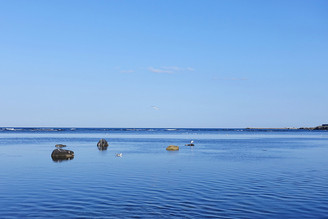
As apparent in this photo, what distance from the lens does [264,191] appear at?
23.4 m

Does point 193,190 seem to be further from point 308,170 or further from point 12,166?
point 12,166

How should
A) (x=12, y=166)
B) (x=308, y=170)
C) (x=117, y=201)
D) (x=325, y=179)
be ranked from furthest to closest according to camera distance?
(x=12, y=166) → (x=308, y=170) → (x=325, y=179) → (x=117, y=201)

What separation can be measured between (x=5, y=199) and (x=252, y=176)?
1994 centimetres

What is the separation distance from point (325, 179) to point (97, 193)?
18.9m

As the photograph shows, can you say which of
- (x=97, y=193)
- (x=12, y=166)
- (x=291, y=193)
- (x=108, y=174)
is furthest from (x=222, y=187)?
(x=12, y=166)

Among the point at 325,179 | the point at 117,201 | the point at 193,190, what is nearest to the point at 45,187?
the point at 117,201

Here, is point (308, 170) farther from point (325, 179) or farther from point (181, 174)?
point (181, 174)

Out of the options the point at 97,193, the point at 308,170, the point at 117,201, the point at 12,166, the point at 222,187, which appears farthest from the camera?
the point at 12,166

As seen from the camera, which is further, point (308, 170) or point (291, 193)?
point (308, 170)

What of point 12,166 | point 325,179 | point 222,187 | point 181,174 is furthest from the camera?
point 12,166

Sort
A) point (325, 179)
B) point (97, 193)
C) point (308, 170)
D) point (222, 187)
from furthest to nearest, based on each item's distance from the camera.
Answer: point (308, 170) → point (325, 179) → point (222, 187) → point (97, 193)

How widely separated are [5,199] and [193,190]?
1194cm

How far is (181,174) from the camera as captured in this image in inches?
1260

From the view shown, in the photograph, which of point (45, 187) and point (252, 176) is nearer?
point (45, 187)
